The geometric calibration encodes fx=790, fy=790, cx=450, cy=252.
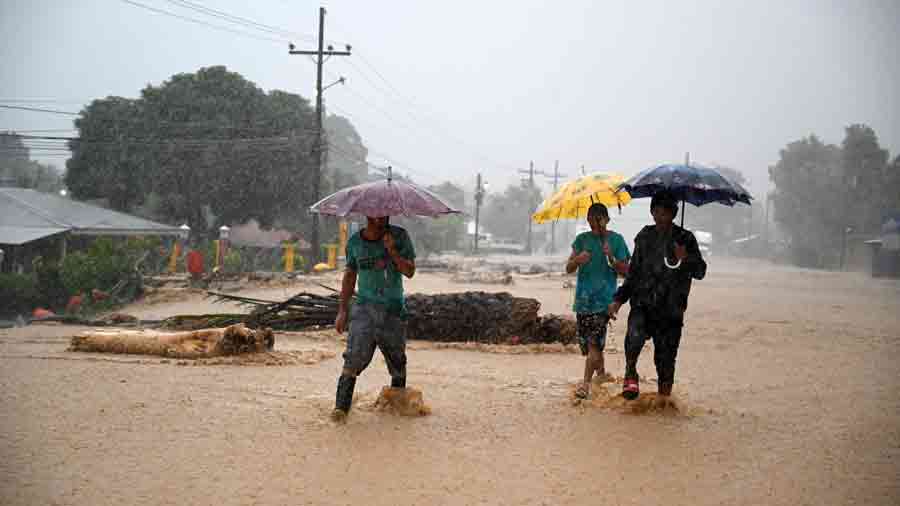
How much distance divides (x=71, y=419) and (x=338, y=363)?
3.71m

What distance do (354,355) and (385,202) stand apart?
4.04 ft

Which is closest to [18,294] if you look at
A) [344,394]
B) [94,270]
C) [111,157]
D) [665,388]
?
[94,270]

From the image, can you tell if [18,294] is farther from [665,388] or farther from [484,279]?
[665,388]

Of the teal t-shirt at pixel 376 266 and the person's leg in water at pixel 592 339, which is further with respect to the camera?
the person's leg in water at pixel 592 339

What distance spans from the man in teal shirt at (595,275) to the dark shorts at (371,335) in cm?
178

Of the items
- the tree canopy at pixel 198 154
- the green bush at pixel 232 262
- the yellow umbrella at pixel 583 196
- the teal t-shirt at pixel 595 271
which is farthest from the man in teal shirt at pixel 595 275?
the tree canopy at pixel 198 154

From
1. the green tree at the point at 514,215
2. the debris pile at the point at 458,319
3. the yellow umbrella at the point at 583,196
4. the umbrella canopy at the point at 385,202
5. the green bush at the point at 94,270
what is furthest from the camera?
the green tree at the point at 514,215

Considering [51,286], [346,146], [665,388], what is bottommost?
[51,286]

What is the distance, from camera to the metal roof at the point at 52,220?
91.9 feet

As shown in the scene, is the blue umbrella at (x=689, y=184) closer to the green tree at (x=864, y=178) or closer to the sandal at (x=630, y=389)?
the sandal at (x=630, y=389)

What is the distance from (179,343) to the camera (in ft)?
30.3

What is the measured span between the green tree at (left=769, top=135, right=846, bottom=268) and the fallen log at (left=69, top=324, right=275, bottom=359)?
166 feet

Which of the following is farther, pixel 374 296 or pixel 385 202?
pixel 374 296

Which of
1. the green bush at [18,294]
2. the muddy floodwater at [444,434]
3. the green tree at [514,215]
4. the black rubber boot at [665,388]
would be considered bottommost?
the green bush at [18,294]
